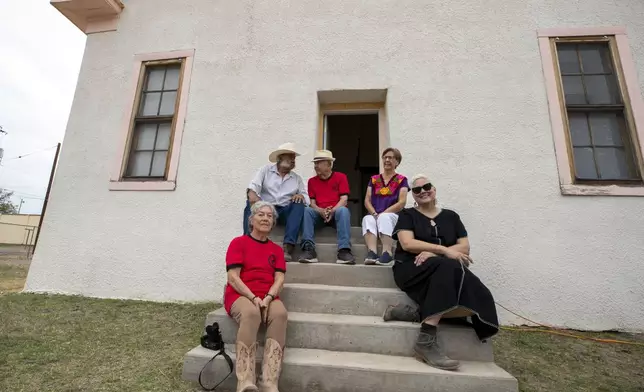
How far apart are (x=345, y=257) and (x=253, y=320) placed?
1.23m

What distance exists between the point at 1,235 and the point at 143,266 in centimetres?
2968

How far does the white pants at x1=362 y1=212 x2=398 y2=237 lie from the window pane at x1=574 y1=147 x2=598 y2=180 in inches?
94.6

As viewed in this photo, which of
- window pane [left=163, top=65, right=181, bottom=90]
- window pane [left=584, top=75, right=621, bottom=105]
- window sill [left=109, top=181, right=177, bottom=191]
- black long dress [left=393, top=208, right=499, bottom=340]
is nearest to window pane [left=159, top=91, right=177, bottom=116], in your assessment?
window pane [left=163, top=65, right=181, bottom=90]

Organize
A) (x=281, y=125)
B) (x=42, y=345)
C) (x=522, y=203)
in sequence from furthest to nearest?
(x=281, y=125) < (x=522, y=203) < (x=42, y=345)

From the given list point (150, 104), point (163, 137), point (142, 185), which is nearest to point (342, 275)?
point (142, 185)

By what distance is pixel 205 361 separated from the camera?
2.01 metres

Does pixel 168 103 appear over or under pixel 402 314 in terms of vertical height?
over

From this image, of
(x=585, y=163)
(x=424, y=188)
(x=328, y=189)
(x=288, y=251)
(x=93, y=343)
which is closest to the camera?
(x=93, y=343)

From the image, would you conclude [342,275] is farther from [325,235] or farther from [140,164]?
[140,164]

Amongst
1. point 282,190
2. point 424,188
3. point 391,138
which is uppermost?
point 391,138

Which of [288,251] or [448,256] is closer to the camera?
[448,256]

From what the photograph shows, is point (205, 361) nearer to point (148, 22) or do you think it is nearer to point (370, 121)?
point (148, 22)

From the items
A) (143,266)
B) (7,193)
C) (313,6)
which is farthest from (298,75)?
(7,193)

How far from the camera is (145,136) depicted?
15.2 ft
